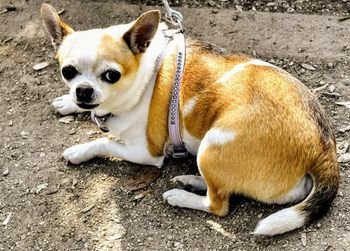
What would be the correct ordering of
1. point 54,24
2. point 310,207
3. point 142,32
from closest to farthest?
1. point 310,207
2. point 142,32
3. point 54,24

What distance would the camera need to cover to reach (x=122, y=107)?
4.24 metres

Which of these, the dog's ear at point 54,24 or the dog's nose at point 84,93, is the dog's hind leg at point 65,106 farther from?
the dog's nose at point 84,93

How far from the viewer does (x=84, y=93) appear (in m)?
3.87

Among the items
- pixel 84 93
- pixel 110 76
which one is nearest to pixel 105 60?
pixel 110 76

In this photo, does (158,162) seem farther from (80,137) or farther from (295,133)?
(295,133)

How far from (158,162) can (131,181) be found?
261 mm

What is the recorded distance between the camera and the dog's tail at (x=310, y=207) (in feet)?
12.2

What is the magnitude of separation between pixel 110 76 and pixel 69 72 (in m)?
0.29

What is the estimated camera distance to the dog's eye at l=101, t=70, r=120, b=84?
12.8 ft

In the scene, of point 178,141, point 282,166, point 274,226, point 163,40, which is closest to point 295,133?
point 282,166

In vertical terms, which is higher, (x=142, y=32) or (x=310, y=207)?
(x=142, y=32)

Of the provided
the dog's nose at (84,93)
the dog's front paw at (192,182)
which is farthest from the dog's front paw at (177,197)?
the dog's nose at (84,93)

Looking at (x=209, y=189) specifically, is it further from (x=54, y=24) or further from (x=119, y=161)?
(x=54, y=24)

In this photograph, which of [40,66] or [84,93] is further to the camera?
[40,66]
